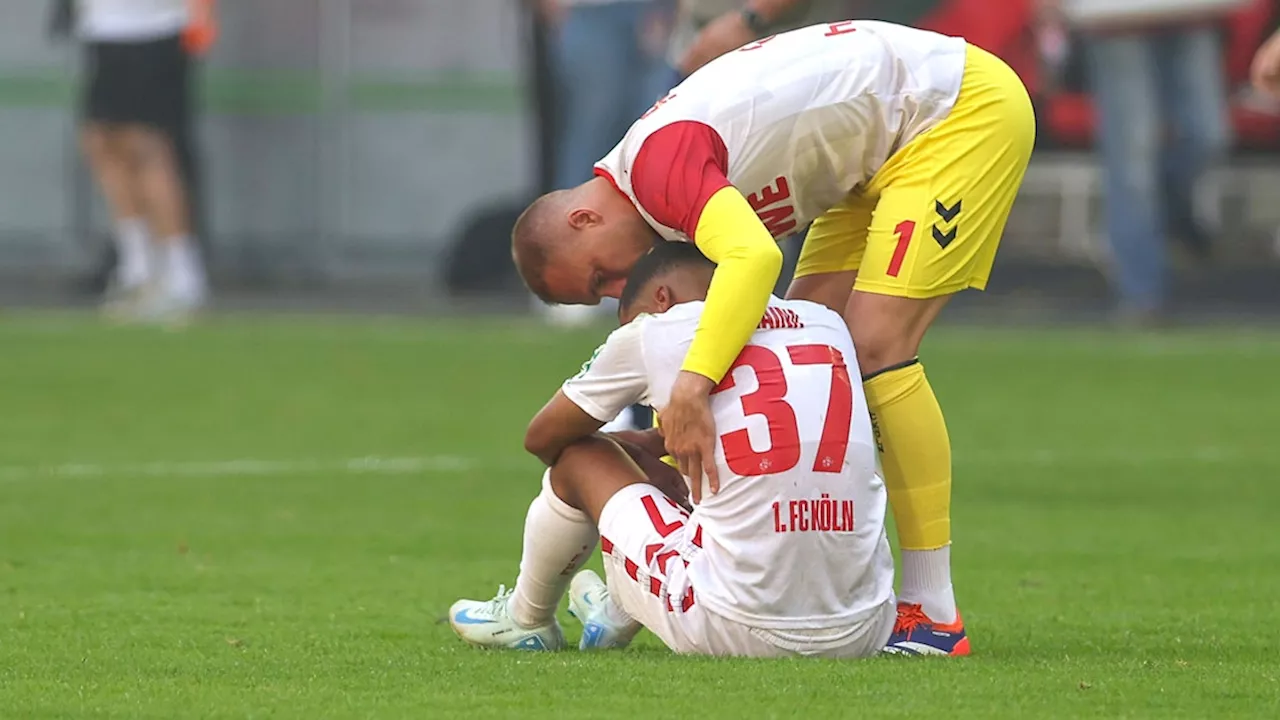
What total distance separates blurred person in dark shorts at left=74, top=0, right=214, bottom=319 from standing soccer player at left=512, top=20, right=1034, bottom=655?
8447 mm

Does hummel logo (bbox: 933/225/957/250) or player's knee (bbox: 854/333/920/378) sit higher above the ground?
hummel logo (bbox: 933/225/957/250)

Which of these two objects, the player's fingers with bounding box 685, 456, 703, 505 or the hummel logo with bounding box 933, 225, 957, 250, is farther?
the hummel logo with bounding box 933, 225, 957, 250

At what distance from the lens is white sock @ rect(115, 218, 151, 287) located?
13164 millimetres

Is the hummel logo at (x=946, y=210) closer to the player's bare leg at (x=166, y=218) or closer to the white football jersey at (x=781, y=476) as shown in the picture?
the white football jersey at (x=781, y=476)

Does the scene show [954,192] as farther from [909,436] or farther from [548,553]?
[548,553]

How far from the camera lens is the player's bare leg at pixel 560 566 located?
4652 mm

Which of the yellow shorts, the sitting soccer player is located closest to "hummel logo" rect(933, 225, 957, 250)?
the yellow shorts

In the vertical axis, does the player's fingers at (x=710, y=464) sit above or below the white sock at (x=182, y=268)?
above

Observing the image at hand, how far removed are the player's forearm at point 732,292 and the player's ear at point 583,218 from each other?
0.38m

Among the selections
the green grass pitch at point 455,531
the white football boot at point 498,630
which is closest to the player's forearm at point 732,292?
the green grass pitch at point 455,531

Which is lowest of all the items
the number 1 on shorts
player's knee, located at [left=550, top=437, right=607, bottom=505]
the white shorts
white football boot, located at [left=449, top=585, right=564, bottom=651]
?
white football boot, located at [left=449, top=585, right=564, bottom=651]

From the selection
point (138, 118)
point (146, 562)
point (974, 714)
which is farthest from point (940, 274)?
point (138, 118)

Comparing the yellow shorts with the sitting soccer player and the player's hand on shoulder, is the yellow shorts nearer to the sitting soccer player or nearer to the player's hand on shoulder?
the sitting soccer player

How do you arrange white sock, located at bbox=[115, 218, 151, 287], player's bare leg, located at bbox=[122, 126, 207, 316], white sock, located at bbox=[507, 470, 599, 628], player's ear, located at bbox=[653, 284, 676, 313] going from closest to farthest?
player's ear, located at bbox=[653, 284, 676, 313]
white sock, located at bbox=[507, 470, 599, 628]
player's bare leg, located at bbox=[122, 126, 207, 316]
white sock, located at bbox=[115, 218, 151, 287]
